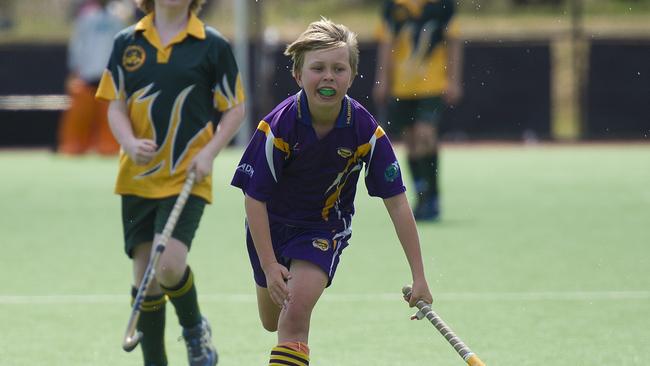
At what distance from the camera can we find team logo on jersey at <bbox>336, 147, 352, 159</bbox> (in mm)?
4785

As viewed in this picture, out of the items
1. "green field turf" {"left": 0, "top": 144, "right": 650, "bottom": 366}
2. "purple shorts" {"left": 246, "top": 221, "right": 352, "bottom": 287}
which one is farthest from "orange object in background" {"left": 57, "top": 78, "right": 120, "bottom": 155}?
"purple shorts" {"left": 246, "top": 221, "right": 352, "bottom": 287}

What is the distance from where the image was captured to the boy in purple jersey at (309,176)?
4680mm

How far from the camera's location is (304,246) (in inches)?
192

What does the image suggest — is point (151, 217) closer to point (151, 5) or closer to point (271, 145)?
point (151, 5)

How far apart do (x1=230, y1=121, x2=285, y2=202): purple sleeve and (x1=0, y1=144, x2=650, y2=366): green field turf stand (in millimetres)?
1382

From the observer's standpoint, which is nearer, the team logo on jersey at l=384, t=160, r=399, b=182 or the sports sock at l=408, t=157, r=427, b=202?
the team logo on jersey at l=384, t=160, r=399, b=182

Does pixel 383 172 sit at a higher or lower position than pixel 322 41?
lower

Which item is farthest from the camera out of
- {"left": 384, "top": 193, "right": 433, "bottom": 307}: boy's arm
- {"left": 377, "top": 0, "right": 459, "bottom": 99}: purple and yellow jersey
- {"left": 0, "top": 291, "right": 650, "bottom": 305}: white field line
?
{"left": 377, "top": 0, "right": 459, "bottom": 99}: purple and yellow jersey

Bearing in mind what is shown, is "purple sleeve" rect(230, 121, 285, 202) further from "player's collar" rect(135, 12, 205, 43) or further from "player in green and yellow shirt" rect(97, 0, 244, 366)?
"player's collar" rect(135, 12, 205, 43)

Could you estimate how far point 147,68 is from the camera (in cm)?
574

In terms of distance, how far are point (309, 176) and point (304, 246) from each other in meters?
0.25

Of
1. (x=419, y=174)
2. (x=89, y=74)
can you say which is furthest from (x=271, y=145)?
(x=89, y=74)

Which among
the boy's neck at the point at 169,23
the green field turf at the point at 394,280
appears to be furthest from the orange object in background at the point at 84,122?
the boy's neck at the point at 169,23

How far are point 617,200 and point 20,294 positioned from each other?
6210mm
